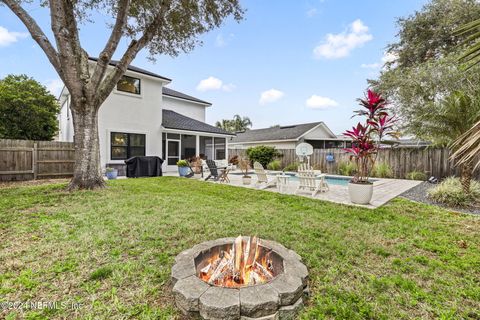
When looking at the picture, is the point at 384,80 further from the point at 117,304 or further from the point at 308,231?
the point at 117,304

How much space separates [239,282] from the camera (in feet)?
7.27

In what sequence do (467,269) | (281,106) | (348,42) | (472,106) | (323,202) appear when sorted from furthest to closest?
(281,106)
(348,42)
(472,106)
(323,202)
(467,269)

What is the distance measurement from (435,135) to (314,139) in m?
14.6

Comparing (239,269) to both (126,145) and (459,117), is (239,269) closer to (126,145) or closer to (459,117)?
(459,117)

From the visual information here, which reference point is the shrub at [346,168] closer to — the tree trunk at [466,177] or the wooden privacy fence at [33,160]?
the tree trunk at [466,177]

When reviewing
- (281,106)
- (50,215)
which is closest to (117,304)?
(50,215)

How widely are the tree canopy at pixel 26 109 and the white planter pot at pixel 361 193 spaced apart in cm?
1775

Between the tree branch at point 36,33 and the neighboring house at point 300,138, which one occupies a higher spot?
the tree branch at point 36,33

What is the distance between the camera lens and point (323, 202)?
6285 mm

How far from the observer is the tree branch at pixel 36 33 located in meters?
6.38

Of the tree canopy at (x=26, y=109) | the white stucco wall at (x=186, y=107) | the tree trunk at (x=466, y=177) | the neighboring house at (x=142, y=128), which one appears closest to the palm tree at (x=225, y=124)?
the white stucco wall at (x=186, y=107)

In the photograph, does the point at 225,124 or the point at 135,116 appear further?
the point at 225,124

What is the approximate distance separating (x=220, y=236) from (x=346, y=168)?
1222cm

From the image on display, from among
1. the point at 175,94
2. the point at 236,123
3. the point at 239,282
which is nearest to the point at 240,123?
the point at 236,123
